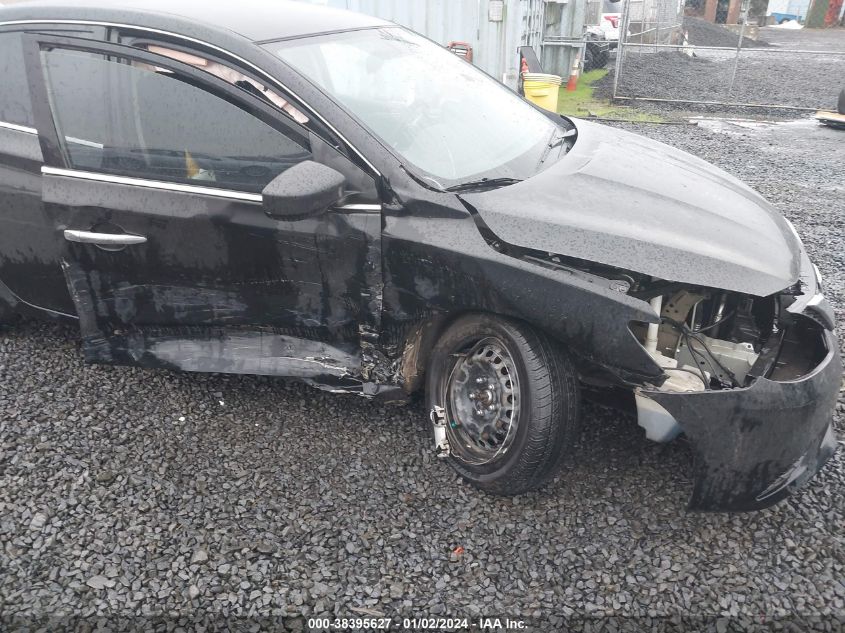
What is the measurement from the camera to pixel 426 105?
2.98 metres

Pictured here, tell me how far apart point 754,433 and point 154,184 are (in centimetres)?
246

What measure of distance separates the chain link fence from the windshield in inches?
315

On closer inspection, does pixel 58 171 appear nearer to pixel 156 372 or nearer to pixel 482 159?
pixel 156 372

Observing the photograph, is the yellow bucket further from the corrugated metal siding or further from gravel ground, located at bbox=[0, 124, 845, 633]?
gravel ground, located at bbox=[0, 124, 845, 633]

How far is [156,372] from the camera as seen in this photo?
11.2 ft

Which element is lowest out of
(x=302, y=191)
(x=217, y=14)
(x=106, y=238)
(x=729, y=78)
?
(x=729, y=78)

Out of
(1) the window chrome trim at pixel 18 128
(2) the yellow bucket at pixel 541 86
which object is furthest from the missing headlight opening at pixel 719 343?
(2) the yellow bucket at pixel 541 86

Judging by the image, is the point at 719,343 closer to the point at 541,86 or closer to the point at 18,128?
the point at 18,128

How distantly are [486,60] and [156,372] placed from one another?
8.13m

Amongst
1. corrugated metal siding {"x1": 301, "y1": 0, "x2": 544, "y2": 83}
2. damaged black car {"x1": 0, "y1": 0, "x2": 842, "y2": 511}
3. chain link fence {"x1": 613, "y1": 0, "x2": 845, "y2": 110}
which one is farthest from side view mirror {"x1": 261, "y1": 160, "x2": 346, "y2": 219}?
chain link fence {"x1": 613, "y1": 0, "x2": 845, "y2": 110}

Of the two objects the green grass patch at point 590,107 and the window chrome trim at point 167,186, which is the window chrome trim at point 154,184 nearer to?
the window chrome trim at point 167,186

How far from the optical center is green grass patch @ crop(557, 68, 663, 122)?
1005 centimetres

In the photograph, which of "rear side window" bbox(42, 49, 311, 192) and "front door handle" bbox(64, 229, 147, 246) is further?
"front door handle" bbox(64, 229, 147, 246)

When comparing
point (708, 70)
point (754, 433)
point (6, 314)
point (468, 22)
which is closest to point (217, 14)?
point (6, 314)
